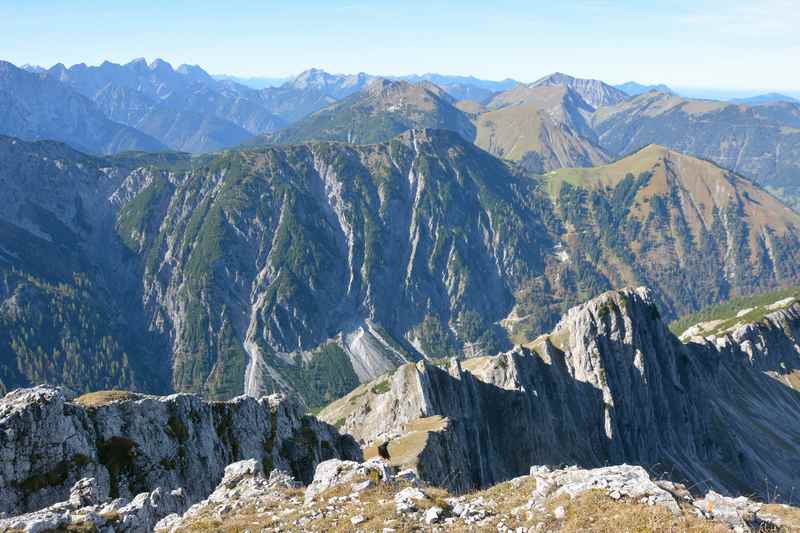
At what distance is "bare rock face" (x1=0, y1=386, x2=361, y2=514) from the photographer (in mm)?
47438

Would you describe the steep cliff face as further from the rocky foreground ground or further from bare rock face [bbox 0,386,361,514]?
the rocky foreground ground

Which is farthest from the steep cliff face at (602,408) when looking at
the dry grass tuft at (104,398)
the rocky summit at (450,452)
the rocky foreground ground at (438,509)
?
the rocky foreground ground at (438,509)

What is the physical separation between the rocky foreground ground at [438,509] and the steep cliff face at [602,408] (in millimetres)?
59264

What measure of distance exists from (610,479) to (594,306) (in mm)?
134527

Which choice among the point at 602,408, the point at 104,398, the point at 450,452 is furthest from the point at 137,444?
the point at 602,408

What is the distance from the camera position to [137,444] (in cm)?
5653

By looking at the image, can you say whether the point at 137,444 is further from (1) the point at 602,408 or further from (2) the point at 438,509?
(1) the point at 602,408

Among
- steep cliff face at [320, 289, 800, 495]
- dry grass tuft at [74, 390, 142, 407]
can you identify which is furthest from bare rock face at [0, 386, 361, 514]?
steep cliff face at [320, 289, 800, 495]

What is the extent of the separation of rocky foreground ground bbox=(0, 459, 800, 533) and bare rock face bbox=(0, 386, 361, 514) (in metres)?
5.16

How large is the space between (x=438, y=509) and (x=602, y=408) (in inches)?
5089

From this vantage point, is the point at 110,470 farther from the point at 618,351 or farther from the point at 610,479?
the point at 618,351

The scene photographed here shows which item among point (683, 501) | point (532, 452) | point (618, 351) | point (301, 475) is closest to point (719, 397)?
point (618, 351)

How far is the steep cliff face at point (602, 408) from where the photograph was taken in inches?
4877

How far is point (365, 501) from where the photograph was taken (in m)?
35.4
